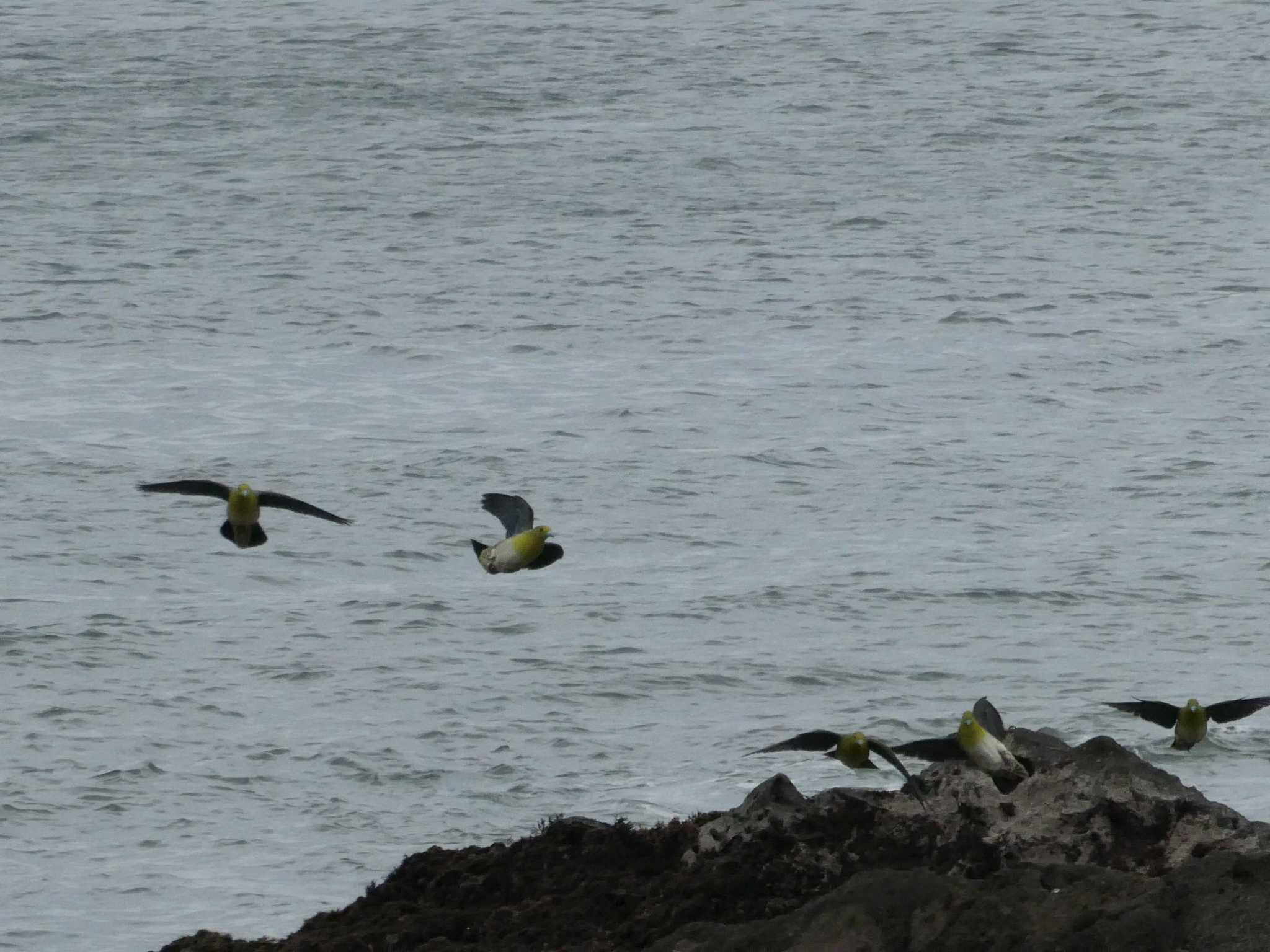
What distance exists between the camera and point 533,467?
33500 mm

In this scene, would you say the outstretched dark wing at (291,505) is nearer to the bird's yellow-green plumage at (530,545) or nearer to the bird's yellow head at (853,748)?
the bird's yellow-green plumage at (530,545)

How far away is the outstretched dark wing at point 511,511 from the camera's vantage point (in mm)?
12992

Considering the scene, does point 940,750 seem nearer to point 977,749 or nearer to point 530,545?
point 977,749

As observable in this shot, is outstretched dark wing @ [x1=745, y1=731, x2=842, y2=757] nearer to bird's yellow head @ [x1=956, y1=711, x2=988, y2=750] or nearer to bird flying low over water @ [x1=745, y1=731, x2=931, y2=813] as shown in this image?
bird flying low over water @ [x1=745, y1=731, x2=931, y2=813]

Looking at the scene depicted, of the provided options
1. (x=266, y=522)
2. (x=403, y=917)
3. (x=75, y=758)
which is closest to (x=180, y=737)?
(x=75, y=758)

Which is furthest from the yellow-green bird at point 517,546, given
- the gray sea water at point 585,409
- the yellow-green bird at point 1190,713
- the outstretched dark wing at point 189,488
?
the gray sea water at point 585,409

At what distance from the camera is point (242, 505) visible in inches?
491

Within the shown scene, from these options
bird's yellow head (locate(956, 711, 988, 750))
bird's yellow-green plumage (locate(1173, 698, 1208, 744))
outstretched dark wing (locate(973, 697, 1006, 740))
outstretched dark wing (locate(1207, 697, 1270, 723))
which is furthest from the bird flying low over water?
outstretched dark wing (locate(1207, 697, 1270, 723))

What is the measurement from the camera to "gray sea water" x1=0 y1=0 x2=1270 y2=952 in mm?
22859

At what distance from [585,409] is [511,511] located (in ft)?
77.4

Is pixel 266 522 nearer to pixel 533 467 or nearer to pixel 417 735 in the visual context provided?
pixel 533 467

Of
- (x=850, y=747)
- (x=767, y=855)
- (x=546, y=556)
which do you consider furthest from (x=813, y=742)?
(x=546, y=556)

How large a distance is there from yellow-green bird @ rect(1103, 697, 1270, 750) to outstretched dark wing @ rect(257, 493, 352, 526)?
15.1 ft

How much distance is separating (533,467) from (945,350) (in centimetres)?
971
